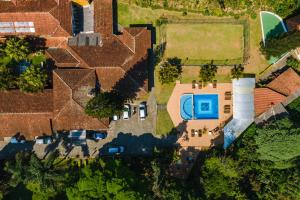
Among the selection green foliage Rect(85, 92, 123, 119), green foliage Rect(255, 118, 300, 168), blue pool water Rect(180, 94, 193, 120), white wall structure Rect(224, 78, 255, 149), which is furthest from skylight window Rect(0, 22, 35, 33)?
green foliage Rect(255, 118, 300, 168)

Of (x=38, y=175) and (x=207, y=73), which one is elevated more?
(x=207, y=73)

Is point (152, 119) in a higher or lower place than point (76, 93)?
lower

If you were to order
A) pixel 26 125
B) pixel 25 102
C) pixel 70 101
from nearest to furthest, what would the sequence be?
pixel 25 102 → pixel 70 101 → pixel 26 125

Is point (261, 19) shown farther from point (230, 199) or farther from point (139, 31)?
point (230, 199)

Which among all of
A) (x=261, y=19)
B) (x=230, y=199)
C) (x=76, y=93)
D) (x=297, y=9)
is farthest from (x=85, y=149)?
(x=297, y=9)

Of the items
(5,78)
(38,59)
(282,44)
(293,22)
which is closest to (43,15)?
(38,59)

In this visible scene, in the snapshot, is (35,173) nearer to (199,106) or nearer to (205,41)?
(199,106)

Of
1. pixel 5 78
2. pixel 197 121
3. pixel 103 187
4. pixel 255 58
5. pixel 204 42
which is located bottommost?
pixel 103 187

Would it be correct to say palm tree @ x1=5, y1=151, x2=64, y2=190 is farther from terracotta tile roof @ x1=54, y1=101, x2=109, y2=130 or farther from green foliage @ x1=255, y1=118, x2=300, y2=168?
green foliage @ x1=255, y1=118, x2=300, y2=168
